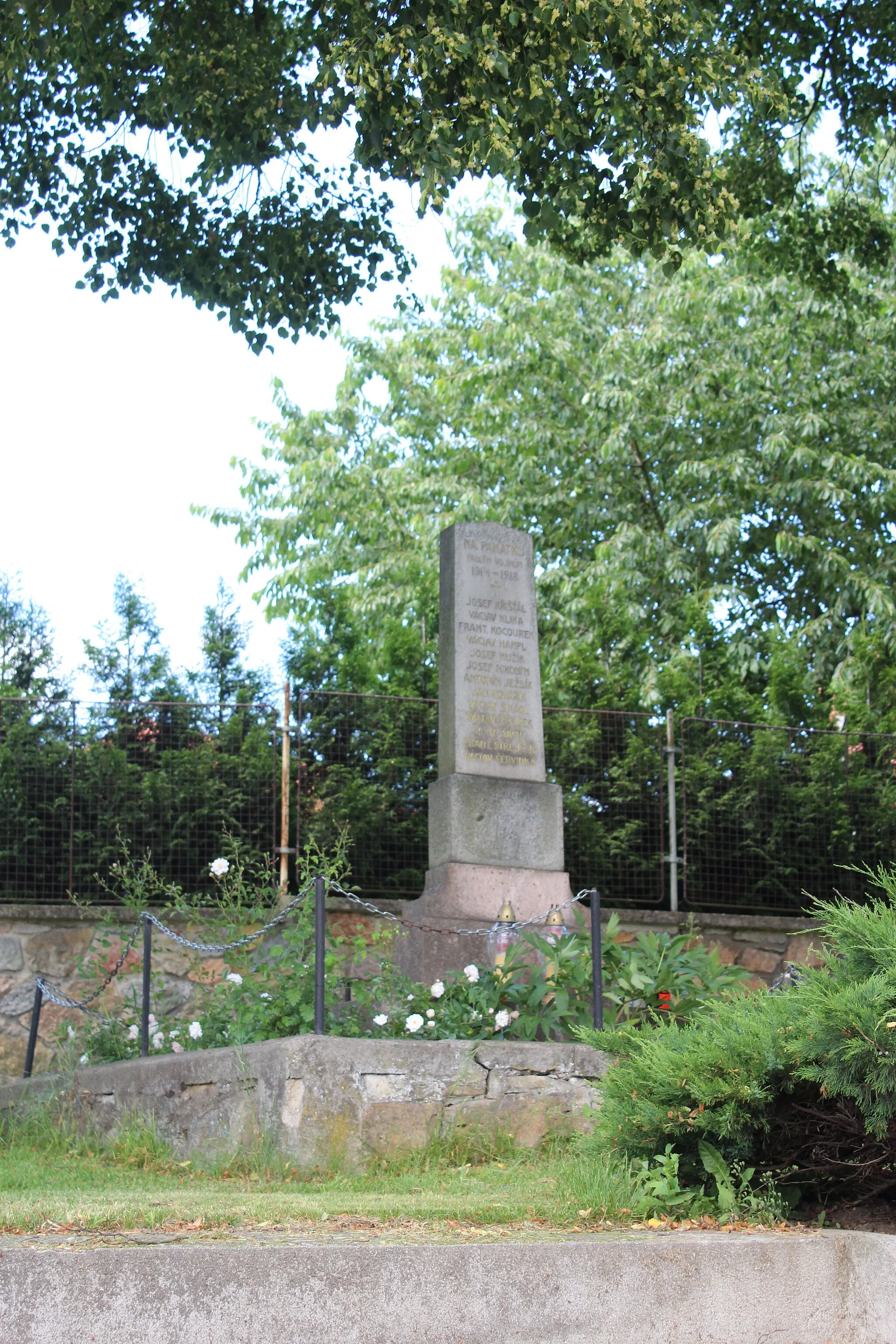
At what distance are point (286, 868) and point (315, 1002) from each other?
4189 mm

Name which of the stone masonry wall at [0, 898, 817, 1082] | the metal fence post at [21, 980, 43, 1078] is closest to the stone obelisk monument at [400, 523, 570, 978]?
the stone masonry wall at [0, 898, 817, 1082]

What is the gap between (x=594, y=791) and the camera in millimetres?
11812

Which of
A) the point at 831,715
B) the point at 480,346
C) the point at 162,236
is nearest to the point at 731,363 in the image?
the point at 480,346

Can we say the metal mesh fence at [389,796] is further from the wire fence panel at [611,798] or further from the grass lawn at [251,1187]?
the grass lawn at [251,1187]

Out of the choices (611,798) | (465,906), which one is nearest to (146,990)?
(465,906)

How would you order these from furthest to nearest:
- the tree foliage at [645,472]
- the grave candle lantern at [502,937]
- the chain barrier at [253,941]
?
the tree foliage at [645,472], the grave candle lantern at [502,937], the chain barrier at [253,941]

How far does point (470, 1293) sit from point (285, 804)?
7166 millimetres

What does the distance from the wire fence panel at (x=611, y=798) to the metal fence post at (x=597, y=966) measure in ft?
12.7

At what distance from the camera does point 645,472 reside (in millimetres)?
19344

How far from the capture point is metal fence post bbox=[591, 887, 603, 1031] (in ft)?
23.8

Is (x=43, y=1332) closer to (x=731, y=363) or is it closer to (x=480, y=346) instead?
(x=731, y=363)

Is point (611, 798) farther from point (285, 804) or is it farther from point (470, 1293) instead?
point (470, 1293)

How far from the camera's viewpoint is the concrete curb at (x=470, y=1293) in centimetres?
368

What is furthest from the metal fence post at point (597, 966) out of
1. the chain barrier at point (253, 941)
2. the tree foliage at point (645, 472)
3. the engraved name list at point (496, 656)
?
the tree foliage at point (645, 472)
